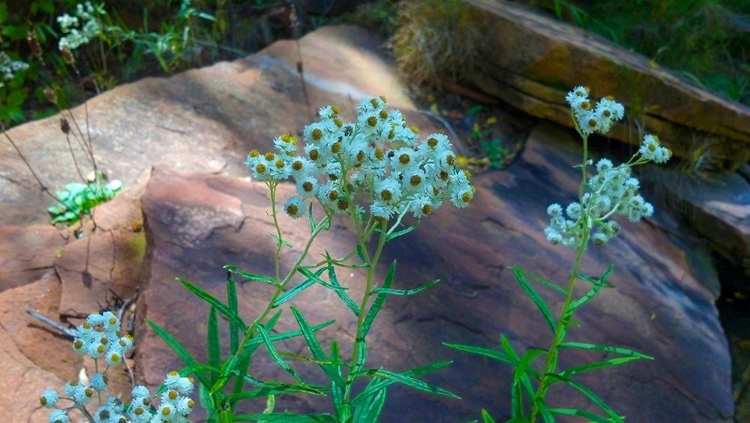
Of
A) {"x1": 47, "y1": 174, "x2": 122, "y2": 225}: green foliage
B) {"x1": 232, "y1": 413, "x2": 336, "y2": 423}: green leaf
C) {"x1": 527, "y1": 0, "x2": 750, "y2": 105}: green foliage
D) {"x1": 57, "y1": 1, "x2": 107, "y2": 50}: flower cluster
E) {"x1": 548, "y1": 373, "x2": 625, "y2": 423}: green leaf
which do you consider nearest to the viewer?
{"x1": 232, "y1": 413, "x2": 336, "y2": 423}: green leaf

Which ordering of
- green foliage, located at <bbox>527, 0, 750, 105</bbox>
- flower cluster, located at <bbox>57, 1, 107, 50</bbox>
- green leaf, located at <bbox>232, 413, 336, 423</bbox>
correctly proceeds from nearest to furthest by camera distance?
1. green leaf, located at <bbox>232, 413, 336, 423</bbox>
2. flower cluster, located at <bbox>57, 1, 107, 50</bbox>
3. green foliage, located at <bbox>527, 0, 750, 105</bbox>

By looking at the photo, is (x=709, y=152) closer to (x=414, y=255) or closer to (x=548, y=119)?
(x=548, y=119)

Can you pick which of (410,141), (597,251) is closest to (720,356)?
(597,251)

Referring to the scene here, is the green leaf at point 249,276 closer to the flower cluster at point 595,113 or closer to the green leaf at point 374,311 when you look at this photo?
the green leaf at point 374,311

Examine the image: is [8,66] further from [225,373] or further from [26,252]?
[225,373]

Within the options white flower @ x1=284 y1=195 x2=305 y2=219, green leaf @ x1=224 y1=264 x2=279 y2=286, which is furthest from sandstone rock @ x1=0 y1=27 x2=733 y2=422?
white flower @ x1=284 y1=195 x2=305 y2=219

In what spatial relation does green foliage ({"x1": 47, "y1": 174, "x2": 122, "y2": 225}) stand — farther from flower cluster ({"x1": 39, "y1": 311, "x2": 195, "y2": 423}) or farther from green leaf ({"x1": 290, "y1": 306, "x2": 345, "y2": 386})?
green leaf ({"x1": 290, "y1": 306, "x2": 345, "y2": 386})

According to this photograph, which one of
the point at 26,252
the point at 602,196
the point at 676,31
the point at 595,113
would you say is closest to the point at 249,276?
the point at 595,113
